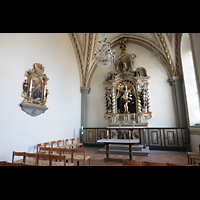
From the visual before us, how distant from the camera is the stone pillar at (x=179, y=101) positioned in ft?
27.1

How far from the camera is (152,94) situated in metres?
9.55

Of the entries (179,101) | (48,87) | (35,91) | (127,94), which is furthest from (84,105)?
(179,101)

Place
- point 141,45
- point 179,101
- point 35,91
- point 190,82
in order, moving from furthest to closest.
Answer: point 141,45
point 179,101
point 190,82
point 35,91

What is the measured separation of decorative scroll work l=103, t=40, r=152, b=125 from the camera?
9.53 meters

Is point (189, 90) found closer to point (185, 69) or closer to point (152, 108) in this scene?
point (185, 69)

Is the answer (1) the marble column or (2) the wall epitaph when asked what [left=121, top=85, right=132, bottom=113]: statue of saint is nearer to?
(1) the marble column

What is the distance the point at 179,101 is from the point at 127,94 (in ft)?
10.8

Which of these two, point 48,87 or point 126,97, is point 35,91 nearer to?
point 48,87

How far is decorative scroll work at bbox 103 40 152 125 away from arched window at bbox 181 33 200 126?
2397 millimetres

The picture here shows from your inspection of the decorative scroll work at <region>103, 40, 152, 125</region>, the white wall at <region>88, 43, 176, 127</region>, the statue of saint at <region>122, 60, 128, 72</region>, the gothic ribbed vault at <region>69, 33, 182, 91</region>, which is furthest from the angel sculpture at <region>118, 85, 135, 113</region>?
the gothic ribbed vault at <region>69, 33, 182, 91</region>
